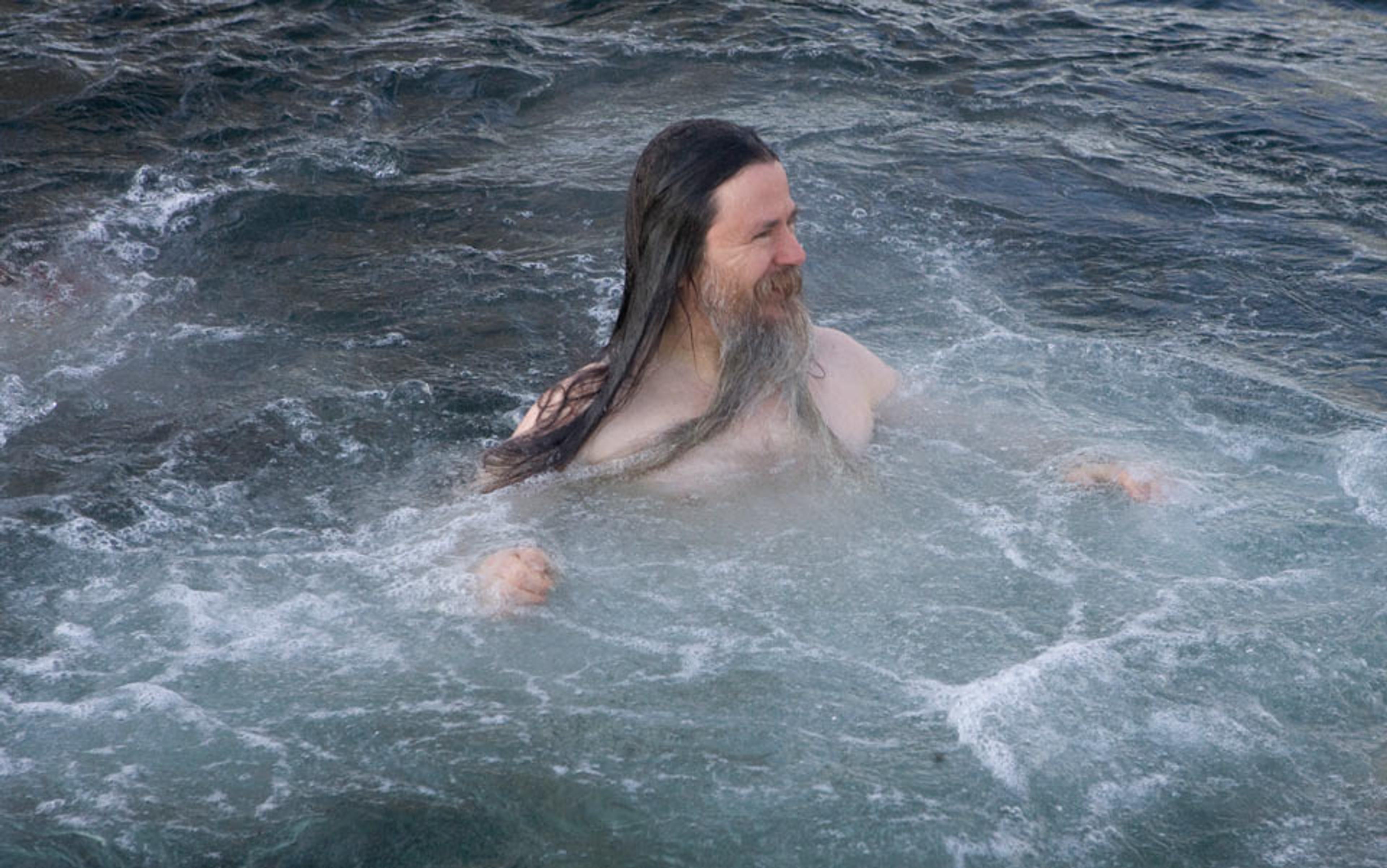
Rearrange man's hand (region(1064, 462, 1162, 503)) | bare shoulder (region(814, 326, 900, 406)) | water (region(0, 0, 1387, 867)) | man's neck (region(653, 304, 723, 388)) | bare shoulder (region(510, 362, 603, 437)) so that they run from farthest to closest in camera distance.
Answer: bare shoulder (region(814, 326, 900, 406))
man's hand (region(1064, 462, 1162, 503))
bare shoulder (region(510, 362, 603, 437))
man's neck (region(653, 304, 723, 388))
water (region(0, 0, 1387, 867))

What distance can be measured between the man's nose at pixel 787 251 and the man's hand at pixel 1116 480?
1.16 m

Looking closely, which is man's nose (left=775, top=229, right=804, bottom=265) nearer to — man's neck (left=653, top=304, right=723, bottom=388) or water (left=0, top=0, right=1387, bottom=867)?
man's neck (left=653, top=304, right=723, bottom=388)

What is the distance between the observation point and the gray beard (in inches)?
161

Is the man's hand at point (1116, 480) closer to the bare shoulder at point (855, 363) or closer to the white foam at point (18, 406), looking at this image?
the bare shoulder at point (855, 363)

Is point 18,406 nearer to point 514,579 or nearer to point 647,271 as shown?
point 514,579

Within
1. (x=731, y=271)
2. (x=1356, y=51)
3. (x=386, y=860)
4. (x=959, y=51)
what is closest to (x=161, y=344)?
(x=731, y=271)

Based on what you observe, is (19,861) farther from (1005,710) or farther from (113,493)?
(1005,710)

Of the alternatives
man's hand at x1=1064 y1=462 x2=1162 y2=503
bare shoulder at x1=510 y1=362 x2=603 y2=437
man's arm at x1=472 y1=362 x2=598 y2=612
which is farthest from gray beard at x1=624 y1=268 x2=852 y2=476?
man's hand at x1=1064 y1=462 x2=1162 y2=503

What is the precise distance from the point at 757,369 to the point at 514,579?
0.86 m

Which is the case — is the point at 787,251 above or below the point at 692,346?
above

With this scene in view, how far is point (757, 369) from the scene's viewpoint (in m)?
4.22

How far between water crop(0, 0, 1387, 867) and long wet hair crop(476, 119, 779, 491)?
13 centimetres

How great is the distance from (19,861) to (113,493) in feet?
5.37

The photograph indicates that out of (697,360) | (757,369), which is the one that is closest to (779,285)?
(757,369)
